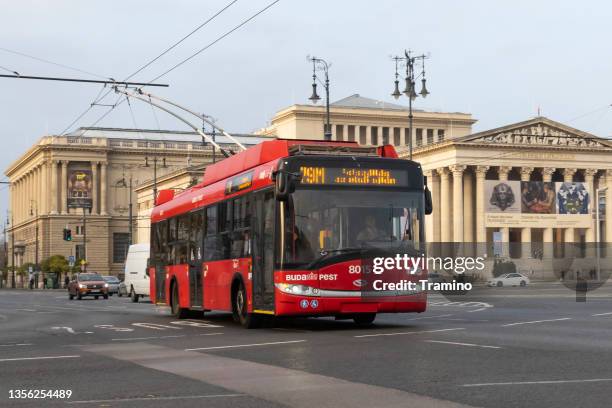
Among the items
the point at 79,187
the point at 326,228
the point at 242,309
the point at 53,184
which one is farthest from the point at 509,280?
the point at 53,184

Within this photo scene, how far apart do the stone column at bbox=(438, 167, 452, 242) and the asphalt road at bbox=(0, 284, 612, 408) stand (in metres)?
87.3

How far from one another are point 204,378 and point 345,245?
26.6ft

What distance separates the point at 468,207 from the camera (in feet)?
370

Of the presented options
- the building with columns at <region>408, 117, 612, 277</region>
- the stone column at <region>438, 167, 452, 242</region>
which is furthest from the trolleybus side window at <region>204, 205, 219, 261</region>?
the stone column at <region>438, 167, 452, 242</region>

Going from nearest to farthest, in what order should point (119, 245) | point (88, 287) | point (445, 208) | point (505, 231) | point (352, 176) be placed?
1. point (352, 176)
2. point (88, 287)
3. point (505, 231)
4. point (445, 208)
5. point (119, 245)

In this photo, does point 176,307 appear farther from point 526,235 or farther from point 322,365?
point 526,235

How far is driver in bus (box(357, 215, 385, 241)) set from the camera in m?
20.3

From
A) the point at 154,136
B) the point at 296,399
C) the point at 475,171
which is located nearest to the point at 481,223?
the point at 475,171

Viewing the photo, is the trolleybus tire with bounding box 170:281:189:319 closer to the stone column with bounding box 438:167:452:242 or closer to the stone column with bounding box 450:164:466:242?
the stone column with bounding box 450:164:466:242

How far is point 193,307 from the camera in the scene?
27.1 m

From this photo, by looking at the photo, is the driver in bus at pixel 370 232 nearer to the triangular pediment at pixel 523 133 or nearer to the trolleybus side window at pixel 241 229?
the trolleybus side window at pixel 241 229

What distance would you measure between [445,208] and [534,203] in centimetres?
1549

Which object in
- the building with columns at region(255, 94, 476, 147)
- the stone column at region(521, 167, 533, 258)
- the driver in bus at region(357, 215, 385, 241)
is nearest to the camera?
the driver in bus at region(357, 215, 385, 241)

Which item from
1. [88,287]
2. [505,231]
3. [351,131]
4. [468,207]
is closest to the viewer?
[88,287]
